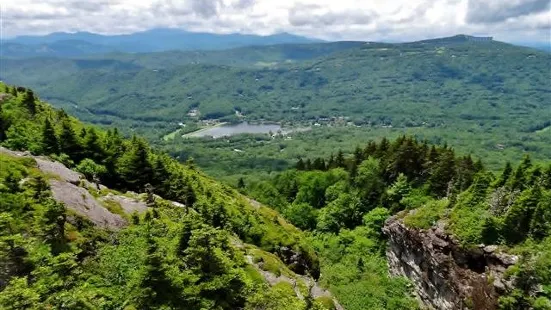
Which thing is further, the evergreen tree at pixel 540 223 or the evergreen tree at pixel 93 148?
the evergreen tree at pixel 93 148

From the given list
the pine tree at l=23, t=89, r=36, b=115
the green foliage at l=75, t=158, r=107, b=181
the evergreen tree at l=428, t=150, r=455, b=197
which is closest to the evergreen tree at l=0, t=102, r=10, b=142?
the pine tree at l=23, t=89, r=36, b=115

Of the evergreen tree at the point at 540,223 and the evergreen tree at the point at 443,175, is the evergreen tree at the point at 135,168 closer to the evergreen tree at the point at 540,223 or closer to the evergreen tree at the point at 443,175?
the evergreen tree at the point at 540,223

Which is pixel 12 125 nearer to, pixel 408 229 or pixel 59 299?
pixel 59 299

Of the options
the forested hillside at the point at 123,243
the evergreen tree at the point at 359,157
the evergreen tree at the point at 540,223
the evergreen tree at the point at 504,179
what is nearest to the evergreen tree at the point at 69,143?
the forested hillside at the point at 123,243

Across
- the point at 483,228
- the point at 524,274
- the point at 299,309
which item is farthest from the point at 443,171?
the point at 299,309

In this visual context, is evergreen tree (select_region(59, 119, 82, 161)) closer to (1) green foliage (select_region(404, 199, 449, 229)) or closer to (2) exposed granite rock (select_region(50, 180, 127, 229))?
(2) exposed granite rock (select_region(50, 180, 127, 229))

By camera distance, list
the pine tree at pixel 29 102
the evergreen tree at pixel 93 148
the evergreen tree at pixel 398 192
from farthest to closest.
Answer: the evergreen tree at pixel 398 192
the pine tree at pixel 29 102
the evergreen tree at pixel 93 148


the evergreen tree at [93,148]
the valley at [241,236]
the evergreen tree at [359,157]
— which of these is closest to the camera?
the valley at [241,236]

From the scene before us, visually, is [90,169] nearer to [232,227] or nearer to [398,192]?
[232,227]
